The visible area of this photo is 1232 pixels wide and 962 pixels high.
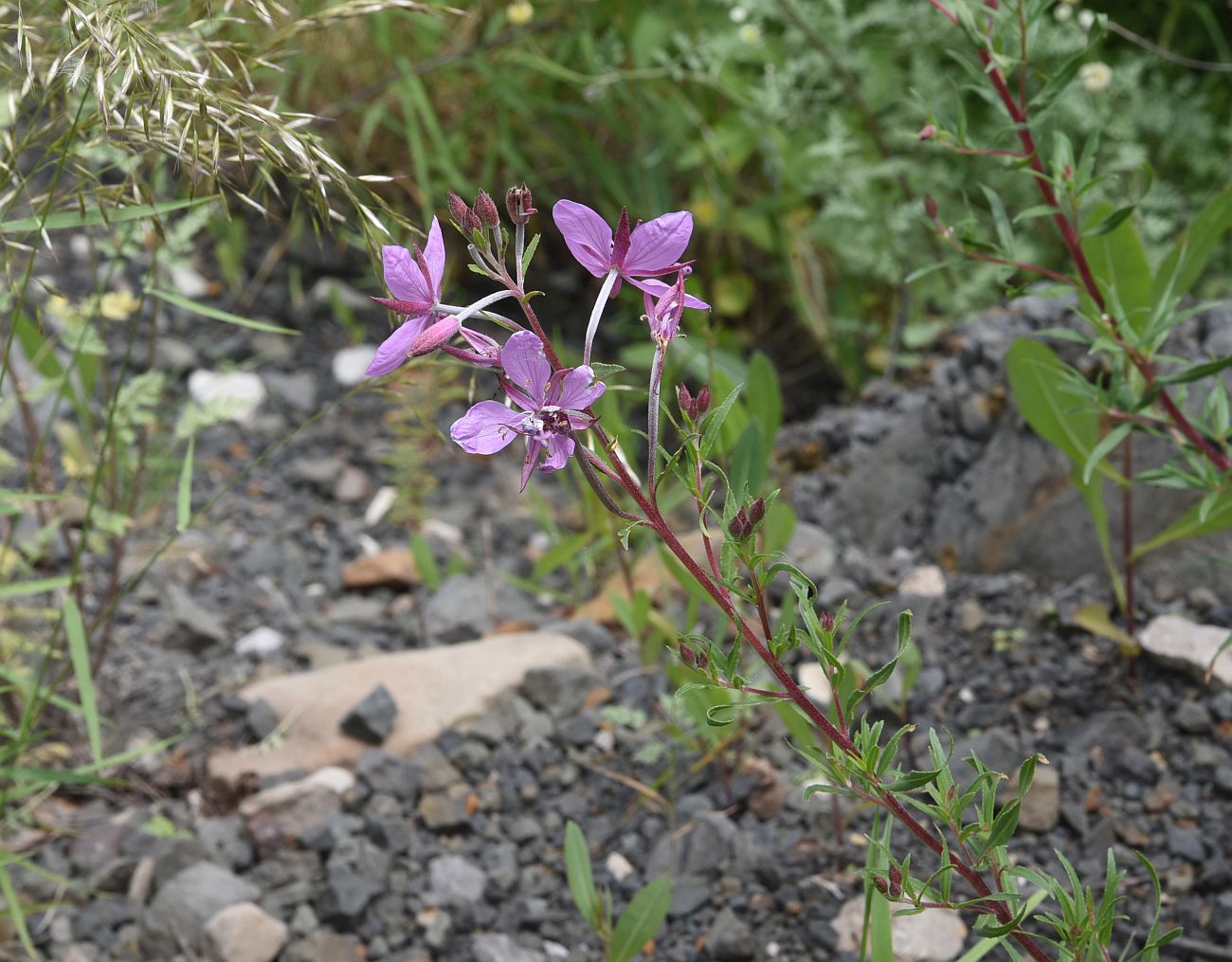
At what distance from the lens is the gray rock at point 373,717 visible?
237 centimetres

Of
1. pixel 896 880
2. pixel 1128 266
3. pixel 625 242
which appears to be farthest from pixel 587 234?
pixel 1128 266

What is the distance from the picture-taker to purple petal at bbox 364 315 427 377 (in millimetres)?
1017

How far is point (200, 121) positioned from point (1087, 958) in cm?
127

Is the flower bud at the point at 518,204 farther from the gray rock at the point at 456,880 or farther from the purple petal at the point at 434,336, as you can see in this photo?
the gray rock at the point at 456,880

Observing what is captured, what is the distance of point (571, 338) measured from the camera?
4223 mm

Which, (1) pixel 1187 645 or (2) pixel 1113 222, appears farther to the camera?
(1) pixel 1187 645

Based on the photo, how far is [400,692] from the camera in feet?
8.15

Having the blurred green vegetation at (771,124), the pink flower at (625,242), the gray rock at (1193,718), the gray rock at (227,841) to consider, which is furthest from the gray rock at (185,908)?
the blurred green vegetation at (771,124)

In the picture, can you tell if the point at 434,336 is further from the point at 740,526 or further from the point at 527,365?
the point at 740,526

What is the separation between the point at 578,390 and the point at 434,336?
122mm

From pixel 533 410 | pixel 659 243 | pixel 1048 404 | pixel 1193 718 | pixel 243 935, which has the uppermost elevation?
pixel 659 243

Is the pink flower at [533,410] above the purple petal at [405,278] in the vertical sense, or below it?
below

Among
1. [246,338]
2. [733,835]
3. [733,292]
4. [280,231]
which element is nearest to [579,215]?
[733,835]

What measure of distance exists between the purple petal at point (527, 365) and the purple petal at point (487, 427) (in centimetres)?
2
